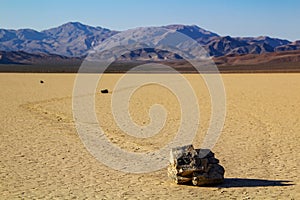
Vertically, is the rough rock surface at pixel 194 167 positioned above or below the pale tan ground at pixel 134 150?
above

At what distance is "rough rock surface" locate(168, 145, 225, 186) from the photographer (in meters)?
7.04

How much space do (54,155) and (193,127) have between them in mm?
5584

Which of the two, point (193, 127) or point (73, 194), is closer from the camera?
point (73, 194)

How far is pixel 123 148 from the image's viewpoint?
35.8 ft

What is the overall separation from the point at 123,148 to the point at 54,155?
1.73m

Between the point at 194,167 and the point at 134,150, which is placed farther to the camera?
the point at 134,150

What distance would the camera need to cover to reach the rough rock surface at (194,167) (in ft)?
23.1

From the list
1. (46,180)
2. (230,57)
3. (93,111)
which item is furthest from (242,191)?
(230,57)

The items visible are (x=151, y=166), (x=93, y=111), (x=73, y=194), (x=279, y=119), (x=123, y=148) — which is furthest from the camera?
(x=93, y=111)

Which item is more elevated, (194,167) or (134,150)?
(194,167)

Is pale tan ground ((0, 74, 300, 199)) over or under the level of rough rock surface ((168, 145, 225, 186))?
under

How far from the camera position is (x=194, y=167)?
23.1 feet

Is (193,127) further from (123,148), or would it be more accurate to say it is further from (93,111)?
(93,111)

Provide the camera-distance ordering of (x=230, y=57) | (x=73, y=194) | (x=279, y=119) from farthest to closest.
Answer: (x=230, y=57), (x=279, y=119), (x=73, y=194)
